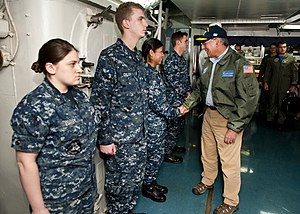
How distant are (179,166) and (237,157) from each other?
1201 millimetres

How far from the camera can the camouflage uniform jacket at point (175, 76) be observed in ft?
10.2

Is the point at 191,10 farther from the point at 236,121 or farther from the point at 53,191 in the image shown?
the point at 53,191

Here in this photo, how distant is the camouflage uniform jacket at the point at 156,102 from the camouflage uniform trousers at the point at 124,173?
48 centimetres

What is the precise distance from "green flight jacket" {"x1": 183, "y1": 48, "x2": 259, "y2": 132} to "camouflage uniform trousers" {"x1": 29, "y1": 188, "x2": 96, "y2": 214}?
1.27 metres

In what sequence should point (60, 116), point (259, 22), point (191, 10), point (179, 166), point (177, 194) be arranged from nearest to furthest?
point (60, 116) < point (177, 194) < point (179, 166) < point (191, 10) < point (259, 22)

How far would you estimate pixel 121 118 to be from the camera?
1.77 m

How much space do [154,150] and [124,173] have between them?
63cm

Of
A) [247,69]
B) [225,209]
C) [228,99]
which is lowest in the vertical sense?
[225,209]

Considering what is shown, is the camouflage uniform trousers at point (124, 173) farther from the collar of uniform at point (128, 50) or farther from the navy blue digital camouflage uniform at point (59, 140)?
the collar of uniform at point (128, 50)

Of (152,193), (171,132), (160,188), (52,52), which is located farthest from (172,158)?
(52,52)

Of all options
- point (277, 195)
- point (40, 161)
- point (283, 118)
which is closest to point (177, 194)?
point (277, 195)

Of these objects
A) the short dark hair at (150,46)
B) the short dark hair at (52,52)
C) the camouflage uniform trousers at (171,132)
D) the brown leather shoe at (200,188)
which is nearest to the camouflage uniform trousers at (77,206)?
the short dark hair at (52,52)

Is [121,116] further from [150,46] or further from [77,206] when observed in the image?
[150,46]

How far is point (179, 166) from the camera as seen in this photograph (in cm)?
322
